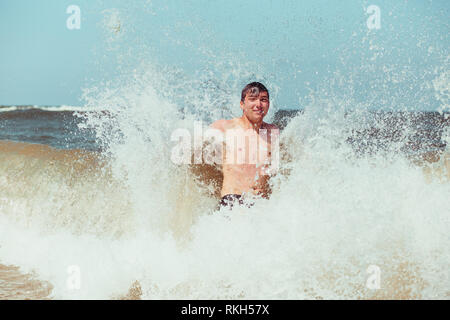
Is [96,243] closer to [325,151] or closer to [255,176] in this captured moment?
[255,176]

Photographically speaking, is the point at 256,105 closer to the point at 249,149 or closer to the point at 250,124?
the point at 250,124

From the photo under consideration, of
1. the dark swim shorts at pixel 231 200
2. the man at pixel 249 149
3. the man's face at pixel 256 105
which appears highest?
the man's face at pixel 256 105

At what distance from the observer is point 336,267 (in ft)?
11.1

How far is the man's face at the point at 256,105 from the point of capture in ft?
13.5

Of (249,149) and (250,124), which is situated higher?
(250,124)

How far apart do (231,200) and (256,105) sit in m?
1.00

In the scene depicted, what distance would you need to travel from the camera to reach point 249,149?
13.9ft

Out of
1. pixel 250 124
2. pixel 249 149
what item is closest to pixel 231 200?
pixel 249 149

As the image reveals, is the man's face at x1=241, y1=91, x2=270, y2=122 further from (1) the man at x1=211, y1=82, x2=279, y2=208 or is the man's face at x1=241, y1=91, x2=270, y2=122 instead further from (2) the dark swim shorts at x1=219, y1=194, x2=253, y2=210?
(2) the dark swim shorts at x1=219, y1=194, x2=253, y2=210

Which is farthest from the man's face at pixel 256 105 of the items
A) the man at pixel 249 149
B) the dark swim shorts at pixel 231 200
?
the dark swim shorts at pixel 231 200

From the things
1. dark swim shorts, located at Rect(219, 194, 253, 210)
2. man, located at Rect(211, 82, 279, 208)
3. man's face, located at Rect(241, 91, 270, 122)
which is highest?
man's face, located at Rect(241, 91, 270, 122)

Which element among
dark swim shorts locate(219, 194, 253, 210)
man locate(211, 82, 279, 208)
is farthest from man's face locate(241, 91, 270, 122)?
dark swim shorts locate(219, 194, 253, 210)

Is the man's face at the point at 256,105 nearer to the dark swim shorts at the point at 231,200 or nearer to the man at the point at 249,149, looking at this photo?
the man at the point at 249,149

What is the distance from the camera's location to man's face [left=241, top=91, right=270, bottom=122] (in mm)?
4113
